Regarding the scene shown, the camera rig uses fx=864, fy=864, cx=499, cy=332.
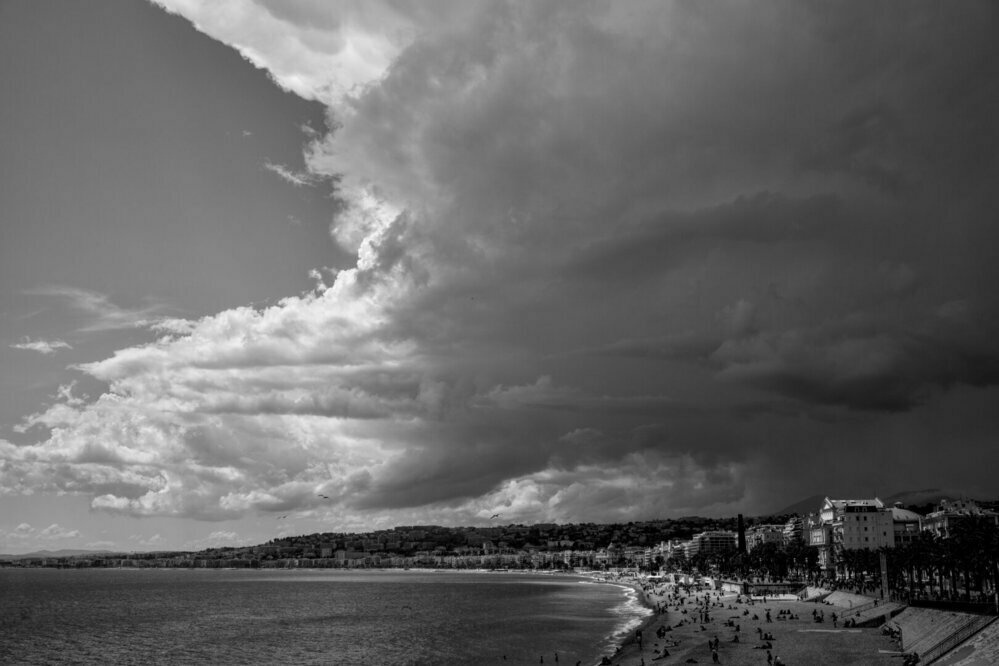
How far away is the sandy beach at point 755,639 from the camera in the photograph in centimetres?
7644

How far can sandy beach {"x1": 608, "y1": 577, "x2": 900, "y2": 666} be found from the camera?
3009 inches

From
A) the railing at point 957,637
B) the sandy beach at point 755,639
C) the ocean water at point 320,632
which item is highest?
the railing at point 957,637

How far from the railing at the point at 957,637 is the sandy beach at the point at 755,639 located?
4982 mm

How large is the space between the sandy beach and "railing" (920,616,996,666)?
4.98 m

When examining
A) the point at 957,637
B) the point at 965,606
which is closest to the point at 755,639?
the point at 965,606

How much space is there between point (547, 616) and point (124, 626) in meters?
66.1

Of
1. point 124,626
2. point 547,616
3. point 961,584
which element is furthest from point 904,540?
point 124,626

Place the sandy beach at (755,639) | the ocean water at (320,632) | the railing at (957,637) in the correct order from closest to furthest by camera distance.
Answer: the railing at (957,637) → the sandy beach at (755,639) → the ocean water at (320,632)

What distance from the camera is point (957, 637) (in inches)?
2522

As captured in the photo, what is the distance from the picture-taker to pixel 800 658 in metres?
75.9

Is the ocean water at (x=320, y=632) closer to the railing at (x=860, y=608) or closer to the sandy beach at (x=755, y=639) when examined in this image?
the sandy beach at (x=755, y=639)

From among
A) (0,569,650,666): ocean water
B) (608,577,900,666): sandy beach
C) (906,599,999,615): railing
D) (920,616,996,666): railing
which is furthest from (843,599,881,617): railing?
(920,616,996,666): railing

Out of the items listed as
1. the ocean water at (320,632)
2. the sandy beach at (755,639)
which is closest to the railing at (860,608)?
the sandy beach at (755,639)

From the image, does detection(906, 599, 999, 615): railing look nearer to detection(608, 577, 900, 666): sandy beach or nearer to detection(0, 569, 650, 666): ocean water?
detection(608, 577, 900, 666): sandy beach
